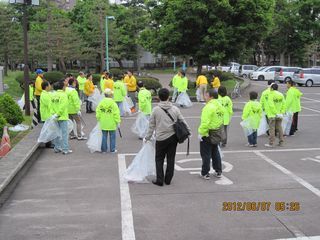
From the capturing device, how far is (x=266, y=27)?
26.7 metres

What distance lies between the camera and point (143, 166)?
8.39m

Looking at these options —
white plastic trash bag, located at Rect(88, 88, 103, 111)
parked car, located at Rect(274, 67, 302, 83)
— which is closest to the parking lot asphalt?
white plastic trash bag, located at Rect(88, 88, 103, 111)

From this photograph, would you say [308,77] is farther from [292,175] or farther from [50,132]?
[50,132]

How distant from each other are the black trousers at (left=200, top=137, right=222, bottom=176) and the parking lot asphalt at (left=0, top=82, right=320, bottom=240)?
242 millimetres

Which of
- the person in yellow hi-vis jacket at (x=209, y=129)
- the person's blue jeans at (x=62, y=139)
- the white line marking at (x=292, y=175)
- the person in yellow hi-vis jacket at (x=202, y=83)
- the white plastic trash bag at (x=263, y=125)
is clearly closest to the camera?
the white line marking at (x=292, y=175)

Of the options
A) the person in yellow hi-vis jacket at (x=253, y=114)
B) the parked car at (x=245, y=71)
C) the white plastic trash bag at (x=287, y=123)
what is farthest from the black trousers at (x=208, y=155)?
the parked car at (x=245, y=71)

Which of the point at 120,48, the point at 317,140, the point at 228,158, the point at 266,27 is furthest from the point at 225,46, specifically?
the point at 120,48

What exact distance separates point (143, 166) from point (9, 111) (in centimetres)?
636

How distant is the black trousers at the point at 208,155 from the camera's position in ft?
27.6

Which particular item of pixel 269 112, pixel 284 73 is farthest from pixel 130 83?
pixel 284 73

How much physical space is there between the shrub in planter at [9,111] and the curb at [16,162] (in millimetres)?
923

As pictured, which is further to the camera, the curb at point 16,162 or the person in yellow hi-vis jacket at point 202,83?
the person in yellow hi-vis jacket at point 202,83

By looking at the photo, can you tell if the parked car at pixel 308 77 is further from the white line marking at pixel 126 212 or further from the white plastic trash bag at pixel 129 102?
the white line marking at pixel 126 212

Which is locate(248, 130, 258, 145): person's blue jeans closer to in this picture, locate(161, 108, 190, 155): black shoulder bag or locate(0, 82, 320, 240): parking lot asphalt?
locate(0, 82, 320, 240): parking lot asphalt
